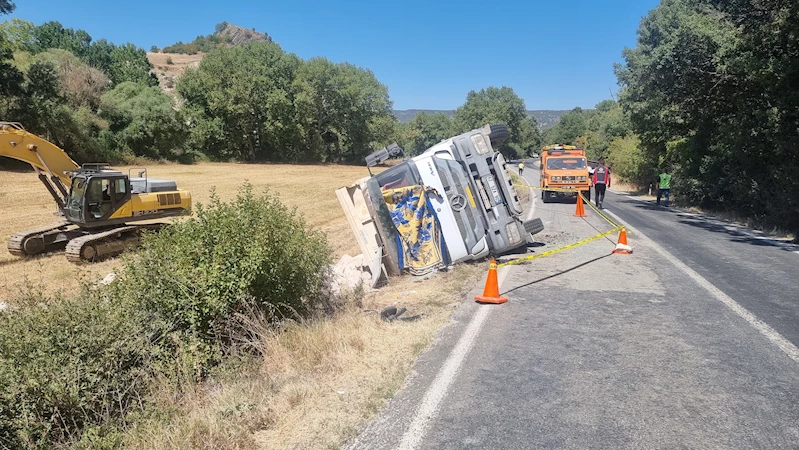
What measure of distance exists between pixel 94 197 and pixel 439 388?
41.3ft

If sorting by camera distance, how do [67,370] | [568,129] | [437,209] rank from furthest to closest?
[568,129], [437,209], [67,370]

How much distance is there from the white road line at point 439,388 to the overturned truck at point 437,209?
2.67m

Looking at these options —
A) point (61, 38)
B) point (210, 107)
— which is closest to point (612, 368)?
point (210, 107)

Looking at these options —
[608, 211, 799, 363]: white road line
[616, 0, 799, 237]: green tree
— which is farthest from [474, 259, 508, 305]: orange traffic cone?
[616, 0, 799, 237]: green tree

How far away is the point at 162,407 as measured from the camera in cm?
456

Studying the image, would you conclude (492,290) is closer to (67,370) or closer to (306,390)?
(306,390)

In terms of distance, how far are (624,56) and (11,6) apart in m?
39.5

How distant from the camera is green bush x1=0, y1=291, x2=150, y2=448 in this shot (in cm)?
411

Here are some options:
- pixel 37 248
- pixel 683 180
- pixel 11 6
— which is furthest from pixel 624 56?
pixel 11 6

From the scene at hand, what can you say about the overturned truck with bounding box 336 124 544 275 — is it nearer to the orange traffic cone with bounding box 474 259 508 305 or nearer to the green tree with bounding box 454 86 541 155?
the orange traffic cone with bounding box 474 259 508 305

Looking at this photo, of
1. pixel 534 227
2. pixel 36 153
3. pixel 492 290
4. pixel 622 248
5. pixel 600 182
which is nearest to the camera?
pixel 492 290

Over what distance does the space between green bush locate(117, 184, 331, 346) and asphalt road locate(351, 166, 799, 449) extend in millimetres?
2008

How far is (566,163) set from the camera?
2358 centimetres

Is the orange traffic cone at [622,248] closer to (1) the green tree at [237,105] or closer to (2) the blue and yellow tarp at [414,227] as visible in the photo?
(2) the blue and yellow tarp at [414,227]
